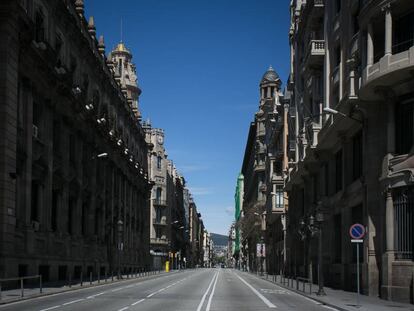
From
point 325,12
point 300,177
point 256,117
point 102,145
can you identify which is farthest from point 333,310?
point 256,117

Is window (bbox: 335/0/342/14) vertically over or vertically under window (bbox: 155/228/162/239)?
over

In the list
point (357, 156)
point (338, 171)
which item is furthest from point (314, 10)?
point (357, 156)

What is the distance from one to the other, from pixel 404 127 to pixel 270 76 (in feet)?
422

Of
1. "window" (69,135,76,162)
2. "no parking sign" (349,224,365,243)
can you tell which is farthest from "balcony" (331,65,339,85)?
"window" (69,135,76,162)

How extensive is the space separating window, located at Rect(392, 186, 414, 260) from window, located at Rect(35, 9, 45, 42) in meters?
26.5

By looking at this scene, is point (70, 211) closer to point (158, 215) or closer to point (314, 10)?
point (314, 10)

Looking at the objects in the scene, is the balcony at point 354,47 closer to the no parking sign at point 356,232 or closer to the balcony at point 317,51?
the balcony at point 317,51

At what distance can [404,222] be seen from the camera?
2958 centimetres

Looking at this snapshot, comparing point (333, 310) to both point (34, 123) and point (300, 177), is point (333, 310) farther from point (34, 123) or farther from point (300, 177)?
point (300, 177)

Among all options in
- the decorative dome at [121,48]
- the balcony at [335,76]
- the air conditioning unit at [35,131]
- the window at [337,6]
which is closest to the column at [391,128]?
the balcony at [335,76]

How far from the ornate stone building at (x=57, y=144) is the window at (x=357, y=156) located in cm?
1922

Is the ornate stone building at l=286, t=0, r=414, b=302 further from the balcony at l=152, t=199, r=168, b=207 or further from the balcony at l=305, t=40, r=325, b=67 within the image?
the balcony at l=152, t=199, r=168, b=207

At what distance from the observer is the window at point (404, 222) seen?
29.1 m

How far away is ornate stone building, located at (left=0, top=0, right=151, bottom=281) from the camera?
37906 millimetres
